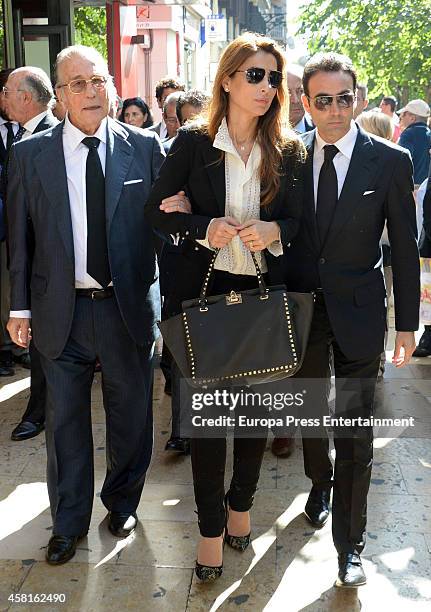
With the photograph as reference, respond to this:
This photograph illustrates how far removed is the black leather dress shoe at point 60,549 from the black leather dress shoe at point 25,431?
1490 millimetres

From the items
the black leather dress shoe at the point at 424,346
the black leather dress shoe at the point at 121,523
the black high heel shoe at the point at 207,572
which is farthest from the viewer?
the black leather dress shoe at the point at 424,346

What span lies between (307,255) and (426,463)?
6.06 feet

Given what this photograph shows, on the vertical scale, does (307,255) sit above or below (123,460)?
above

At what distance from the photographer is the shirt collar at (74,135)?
352cm

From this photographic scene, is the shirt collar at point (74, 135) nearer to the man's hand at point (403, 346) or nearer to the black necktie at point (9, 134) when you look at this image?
the man's hand at point (403, 346)

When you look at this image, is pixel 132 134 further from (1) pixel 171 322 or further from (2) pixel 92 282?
(1) pixel 171 322

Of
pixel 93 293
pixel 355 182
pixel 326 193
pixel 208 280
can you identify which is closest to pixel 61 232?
pixel 93 293

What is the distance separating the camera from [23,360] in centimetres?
666

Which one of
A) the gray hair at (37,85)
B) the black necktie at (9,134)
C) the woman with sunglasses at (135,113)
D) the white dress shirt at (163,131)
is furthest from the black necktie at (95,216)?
the woman with sunglasses at (135,113)

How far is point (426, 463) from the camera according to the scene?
15.2ft

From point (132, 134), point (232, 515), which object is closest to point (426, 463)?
point (232, 515)

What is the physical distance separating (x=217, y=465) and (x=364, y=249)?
1.02m

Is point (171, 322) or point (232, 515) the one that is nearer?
point (171, 322)

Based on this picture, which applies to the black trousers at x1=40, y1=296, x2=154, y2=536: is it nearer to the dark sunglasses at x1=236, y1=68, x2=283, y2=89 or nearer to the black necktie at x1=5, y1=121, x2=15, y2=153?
the dark sunglasses at x1=236, y1=68, x2=283, y2=89
